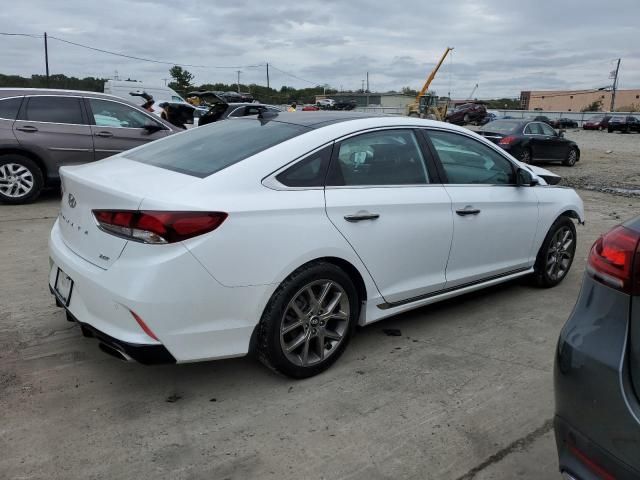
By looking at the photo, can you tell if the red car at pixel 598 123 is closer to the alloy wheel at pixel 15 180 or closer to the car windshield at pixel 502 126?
the car windshield at pixel 502 126

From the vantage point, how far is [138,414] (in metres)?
2.87

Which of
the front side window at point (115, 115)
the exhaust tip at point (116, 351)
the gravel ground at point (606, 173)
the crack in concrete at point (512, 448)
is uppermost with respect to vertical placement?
the front side window at point (115, 115)

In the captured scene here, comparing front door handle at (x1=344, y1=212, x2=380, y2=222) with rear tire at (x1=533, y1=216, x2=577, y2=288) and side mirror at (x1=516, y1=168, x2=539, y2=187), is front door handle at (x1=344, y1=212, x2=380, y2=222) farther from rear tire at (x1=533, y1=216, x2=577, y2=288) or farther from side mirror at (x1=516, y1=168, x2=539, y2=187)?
rear tire at (x1=533, y1=216, x2=577, y2=288)

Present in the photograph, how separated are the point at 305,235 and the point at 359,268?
49cm

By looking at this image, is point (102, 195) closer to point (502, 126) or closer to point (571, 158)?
point (502, 126)

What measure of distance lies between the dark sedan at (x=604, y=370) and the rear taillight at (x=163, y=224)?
1657 mm

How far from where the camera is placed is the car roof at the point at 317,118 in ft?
11.4

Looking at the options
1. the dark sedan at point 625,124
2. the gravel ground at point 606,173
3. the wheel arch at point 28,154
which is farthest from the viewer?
the dark sedan at point 625,124

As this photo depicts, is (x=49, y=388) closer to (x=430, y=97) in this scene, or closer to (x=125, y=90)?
(x=125, y=90)

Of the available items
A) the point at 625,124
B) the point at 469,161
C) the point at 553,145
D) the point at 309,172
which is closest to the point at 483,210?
the point at 469,161

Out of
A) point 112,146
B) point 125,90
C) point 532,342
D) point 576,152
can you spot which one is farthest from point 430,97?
point 532,342

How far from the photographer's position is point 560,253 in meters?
4.94

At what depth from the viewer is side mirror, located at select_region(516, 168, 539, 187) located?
4.36 m

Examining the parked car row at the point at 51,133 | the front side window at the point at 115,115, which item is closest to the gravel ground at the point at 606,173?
the parked car row at the point at 51,133
